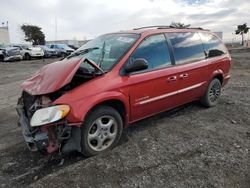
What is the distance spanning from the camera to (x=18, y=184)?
11.2 ft

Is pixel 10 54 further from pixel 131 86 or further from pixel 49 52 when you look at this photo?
pixel 131 86

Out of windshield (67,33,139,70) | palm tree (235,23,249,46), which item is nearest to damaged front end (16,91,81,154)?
windshield (67,33,139,70)

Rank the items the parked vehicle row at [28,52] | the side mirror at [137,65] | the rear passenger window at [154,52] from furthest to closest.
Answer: the parked vehicle row at [28,52] → the rear passenger window at [154,52] → the side mirror at [137,65]

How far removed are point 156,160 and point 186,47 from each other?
8.28 feet

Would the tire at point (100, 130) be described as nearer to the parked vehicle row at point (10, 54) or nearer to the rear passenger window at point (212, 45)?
the rear passenger window at point (212, 45)

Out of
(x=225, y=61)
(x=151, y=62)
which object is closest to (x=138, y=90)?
(x=151, y=62)

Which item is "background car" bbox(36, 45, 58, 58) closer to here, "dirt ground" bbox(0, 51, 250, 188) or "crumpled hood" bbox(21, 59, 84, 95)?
"dirt ground" bbox(0, 51, 250, 188)

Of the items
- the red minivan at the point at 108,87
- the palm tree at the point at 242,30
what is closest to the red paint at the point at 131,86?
the red minivan at the point at 108,87

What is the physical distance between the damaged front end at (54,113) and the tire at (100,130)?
0.42 ft

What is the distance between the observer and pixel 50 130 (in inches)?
142

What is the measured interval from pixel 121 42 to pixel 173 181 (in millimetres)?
2417

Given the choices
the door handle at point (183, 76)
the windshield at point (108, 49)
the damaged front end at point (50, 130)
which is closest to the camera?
the damaged front end at point (50, 130)

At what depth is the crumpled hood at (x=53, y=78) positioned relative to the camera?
3.70 m

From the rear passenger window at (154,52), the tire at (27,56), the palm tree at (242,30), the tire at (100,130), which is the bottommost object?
the tire at (100,130)
